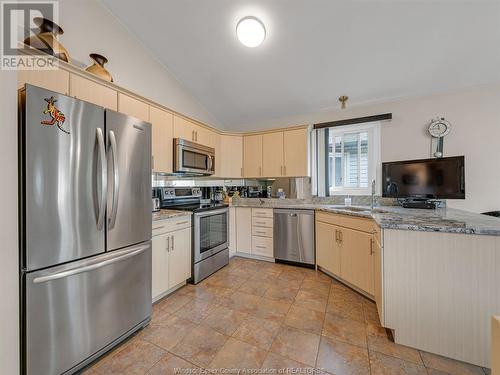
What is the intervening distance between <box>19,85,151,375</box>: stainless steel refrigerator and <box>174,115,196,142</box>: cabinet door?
0.98 metres

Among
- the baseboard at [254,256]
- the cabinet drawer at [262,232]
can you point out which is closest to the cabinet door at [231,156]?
the cabinet drawer at [262,232]

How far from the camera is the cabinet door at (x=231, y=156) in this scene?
359 cm

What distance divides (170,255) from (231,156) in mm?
2018

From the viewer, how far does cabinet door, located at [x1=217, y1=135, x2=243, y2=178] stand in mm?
3594

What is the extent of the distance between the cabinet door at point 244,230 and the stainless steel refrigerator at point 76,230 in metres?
1.89

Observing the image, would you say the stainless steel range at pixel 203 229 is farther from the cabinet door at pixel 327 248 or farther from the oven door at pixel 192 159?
the cabinet door at pixel 327 248

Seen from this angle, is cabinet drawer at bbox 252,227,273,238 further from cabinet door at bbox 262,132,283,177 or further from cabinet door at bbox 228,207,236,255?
cabinet door at bbox 262,132,283,177

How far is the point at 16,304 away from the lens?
42.5 inches

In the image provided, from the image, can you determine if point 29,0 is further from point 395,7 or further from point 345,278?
point 345,278

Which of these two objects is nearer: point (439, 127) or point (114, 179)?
point (114, 179)

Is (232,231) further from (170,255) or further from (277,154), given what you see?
A: (277,154)

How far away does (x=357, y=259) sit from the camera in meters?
2.26

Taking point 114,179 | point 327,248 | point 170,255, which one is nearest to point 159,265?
point 170,255

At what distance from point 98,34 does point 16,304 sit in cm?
252
